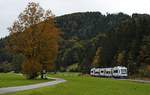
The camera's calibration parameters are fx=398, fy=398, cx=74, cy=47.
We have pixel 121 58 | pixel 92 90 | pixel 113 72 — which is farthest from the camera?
pixel 121 58

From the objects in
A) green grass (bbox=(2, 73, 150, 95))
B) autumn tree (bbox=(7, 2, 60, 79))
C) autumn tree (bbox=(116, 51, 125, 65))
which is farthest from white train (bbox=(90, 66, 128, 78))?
green grass (bbox=(2, 73, 150, 95))

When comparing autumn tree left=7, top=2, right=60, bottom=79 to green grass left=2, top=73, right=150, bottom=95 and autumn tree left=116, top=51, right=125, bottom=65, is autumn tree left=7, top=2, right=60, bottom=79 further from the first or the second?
autumn tree left=116, top=51, right=125, bottom=65

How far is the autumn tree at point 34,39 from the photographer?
73312 millimetres

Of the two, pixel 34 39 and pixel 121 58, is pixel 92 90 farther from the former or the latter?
pixel 121 58

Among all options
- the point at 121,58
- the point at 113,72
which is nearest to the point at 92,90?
the point at 113,72

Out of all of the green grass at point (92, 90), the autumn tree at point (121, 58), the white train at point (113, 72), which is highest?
the autumn tree at point (121, 58)

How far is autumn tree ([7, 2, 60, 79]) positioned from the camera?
241ft

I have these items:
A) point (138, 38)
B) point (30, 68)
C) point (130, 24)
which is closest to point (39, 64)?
point (30, 68)

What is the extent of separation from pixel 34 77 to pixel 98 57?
80500 mm

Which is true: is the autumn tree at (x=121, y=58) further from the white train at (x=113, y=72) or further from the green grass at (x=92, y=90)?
the green grass at (x=92, y=90)

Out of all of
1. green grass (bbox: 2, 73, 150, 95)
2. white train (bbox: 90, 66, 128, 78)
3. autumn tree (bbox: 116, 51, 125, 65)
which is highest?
autumn tree (bbox: 116, 51, 125, 65)

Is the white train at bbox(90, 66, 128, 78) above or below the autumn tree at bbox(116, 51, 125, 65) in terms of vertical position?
below

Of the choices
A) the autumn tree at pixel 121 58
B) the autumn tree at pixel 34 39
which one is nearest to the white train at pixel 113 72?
the autumn tree at pixel 121 58

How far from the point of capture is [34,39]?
244 ft
